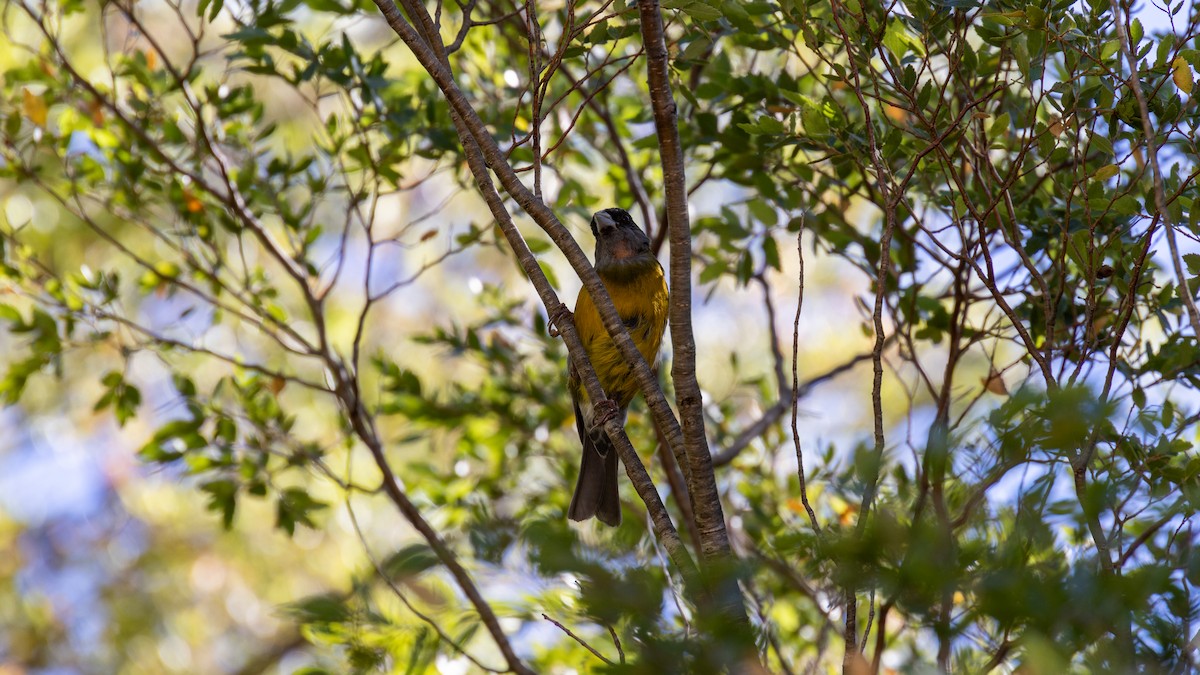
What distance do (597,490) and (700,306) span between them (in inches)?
51.0

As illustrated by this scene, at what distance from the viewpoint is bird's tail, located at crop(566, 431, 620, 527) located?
4523mm

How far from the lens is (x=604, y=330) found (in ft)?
15.2

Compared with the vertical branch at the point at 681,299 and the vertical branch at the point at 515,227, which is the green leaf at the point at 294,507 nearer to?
the vertical branch at the point at 515,227

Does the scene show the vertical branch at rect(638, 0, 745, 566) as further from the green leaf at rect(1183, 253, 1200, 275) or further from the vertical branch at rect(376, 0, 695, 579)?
the green leaf at rect(1183, 253, 1200, 275)

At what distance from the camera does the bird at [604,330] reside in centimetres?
462

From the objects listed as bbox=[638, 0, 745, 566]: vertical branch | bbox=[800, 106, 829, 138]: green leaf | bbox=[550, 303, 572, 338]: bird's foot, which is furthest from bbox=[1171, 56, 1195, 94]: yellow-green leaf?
bbox=[550, 303, 572, 338]: bird's foot

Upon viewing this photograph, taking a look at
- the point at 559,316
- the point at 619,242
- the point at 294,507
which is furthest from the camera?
the point at 619,242

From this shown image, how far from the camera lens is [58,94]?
15.3ft

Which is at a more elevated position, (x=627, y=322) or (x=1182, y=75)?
(x=627, y=322)

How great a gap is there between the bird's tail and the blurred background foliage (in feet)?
0.42

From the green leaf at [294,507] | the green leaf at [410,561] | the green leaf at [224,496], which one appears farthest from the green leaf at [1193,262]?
the green leaf at [224,496]

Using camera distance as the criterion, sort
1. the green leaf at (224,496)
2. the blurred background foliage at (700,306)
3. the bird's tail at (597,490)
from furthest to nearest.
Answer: the bird's tail at (597,490)
the green leaf at (224,496)
the blurred background foliage at (700,306)

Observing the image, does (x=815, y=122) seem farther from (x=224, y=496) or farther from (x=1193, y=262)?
(x=224, y=496)

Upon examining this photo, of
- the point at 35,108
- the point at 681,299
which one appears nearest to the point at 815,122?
the point at 681,299
